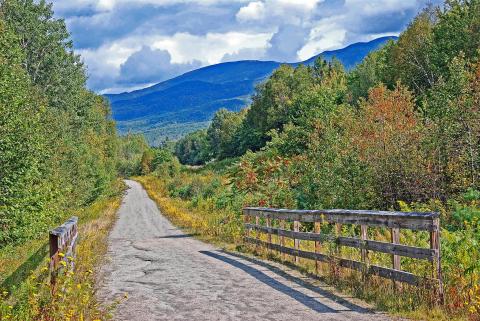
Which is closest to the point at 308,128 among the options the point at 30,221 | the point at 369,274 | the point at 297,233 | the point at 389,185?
the point at 389,185

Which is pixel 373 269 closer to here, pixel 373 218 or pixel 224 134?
pixel 373 218

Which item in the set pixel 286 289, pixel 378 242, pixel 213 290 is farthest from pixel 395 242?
pixel 213 290

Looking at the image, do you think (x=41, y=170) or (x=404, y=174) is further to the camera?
(x=41, y=170)

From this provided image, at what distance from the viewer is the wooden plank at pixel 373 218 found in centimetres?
763

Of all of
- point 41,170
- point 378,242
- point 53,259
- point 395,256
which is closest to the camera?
point 53,259

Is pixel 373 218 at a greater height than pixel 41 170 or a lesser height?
lesser

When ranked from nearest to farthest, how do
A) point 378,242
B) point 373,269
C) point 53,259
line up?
point 53,259 < point 378,242 < point 373,269

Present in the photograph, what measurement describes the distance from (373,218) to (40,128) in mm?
21565

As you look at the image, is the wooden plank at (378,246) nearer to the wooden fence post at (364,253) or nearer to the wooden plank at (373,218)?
the wooden fence post at (364,253)

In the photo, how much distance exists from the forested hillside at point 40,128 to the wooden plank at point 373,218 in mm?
15349

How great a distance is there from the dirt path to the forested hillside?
9.92m

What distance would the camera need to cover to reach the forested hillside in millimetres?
23719

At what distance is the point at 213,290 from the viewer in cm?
981

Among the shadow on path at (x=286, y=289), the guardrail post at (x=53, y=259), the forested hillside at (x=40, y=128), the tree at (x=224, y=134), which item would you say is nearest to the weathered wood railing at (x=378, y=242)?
the shadow on path at (x=286, y=289)
